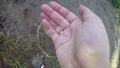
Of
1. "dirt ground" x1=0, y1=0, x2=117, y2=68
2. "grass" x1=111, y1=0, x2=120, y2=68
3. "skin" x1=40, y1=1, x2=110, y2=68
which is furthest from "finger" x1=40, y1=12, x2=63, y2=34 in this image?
"grass" x1=111, y1=0, x2=120, y2=68

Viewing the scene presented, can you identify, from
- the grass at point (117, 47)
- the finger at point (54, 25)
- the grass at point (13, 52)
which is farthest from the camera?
the grass at point (117, 47)

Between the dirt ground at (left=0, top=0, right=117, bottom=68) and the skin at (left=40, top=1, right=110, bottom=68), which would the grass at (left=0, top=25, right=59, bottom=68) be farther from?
the skin at (left=40, top=1, right=110, bottom=68)

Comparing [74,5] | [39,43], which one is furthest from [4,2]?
[74,5]

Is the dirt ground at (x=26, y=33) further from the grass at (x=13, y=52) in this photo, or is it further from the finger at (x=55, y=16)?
the finger at (x=55, y=16)

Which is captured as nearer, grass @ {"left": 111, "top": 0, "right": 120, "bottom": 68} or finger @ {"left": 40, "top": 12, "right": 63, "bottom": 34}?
finger @ {"left": 40, "top": 12, "right": 63, "bottom": 34}

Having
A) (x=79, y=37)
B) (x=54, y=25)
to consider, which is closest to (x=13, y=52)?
(x=54, y=25)

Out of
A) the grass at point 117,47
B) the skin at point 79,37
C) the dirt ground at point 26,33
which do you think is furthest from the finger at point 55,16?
the grass at point 117,47

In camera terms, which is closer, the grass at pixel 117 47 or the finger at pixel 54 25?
the finger at pixel 54 25

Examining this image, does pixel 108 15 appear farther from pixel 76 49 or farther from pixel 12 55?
pixel 76 49

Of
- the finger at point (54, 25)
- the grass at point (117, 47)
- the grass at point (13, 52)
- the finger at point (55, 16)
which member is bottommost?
the grass at point (117, 47)

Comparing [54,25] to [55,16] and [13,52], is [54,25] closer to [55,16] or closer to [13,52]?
[55,16]
